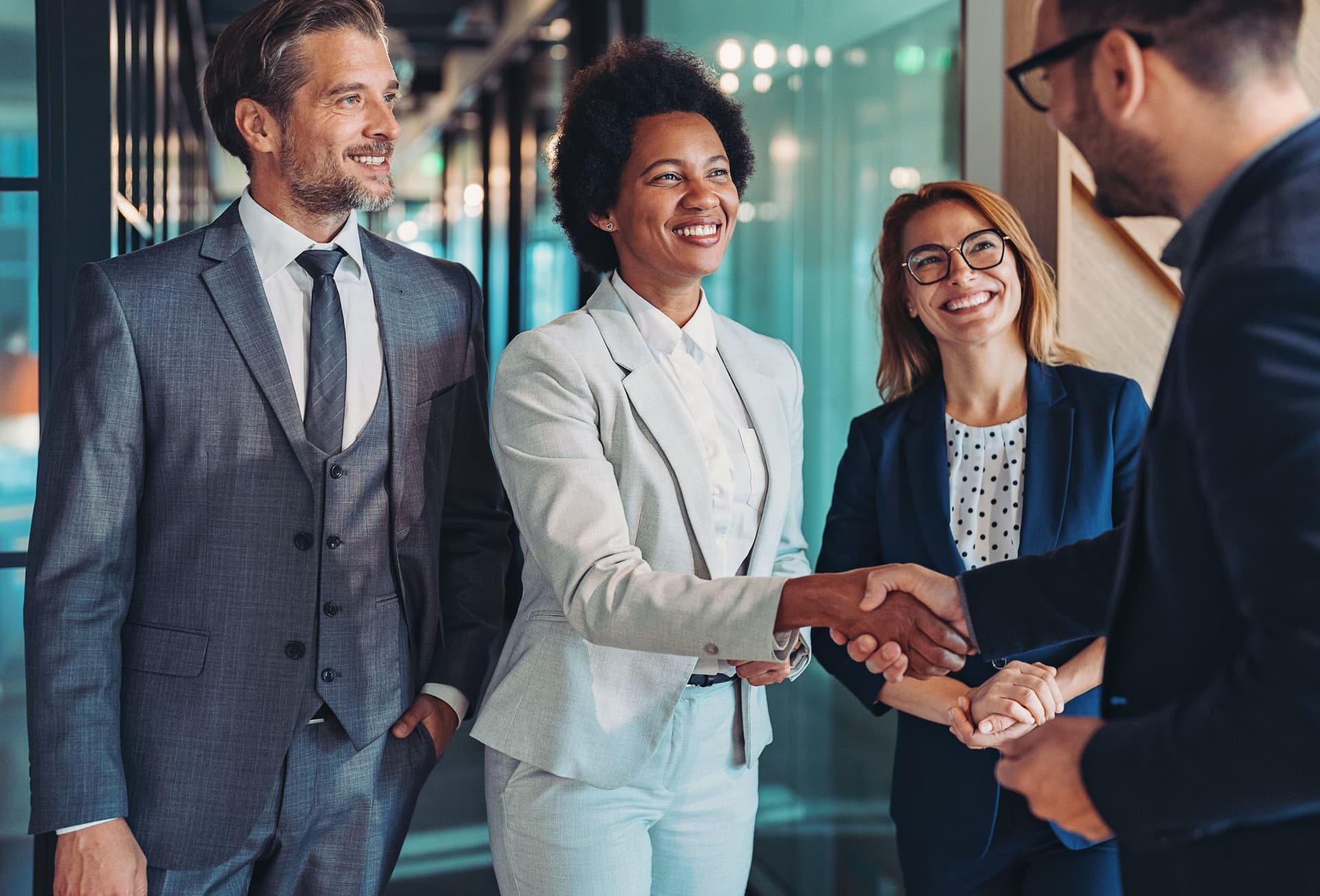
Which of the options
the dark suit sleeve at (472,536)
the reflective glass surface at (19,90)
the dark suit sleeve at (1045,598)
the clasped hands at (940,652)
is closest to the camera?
the dark suit sleeve at (1045,598)

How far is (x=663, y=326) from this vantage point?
6.46ft

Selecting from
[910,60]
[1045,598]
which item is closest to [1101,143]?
[1045,598]

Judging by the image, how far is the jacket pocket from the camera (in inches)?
69.4

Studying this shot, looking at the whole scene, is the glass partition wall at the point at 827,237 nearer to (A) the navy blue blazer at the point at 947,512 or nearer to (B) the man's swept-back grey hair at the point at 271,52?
(A) the navy blue blazer at the point at 947,512

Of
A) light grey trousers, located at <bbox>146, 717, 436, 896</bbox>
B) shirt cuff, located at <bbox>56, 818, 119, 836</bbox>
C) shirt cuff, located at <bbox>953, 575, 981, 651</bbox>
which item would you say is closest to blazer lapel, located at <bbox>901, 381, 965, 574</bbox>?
shirt cuff, located at <bbox>953, 575, 981, 651</bbox>

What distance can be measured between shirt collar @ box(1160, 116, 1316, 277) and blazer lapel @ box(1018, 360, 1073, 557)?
0.95 m

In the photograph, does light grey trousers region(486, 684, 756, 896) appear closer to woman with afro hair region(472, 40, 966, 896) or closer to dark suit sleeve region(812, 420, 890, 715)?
woman with afro hair region(472, 40, 966, 896)

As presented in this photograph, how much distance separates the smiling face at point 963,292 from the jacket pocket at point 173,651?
1.40 metres

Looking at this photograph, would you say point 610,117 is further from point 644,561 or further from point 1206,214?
point 1206,214

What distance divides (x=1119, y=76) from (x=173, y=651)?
152cm

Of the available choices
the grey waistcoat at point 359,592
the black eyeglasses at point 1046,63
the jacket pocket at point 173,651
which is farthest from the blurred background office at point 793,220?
the black eyeglasses at point 1046,63

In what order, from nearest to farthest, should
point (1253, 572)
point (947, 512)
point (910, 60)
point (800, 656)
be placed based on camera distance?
point (1253, 572)
point (800, 656)
point (947, 512)
point (910, 60)

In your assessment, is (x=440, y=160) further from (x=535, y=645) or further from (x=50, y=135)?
(x=535, y=645)

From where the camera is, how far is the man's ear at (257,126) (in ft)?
6.21
